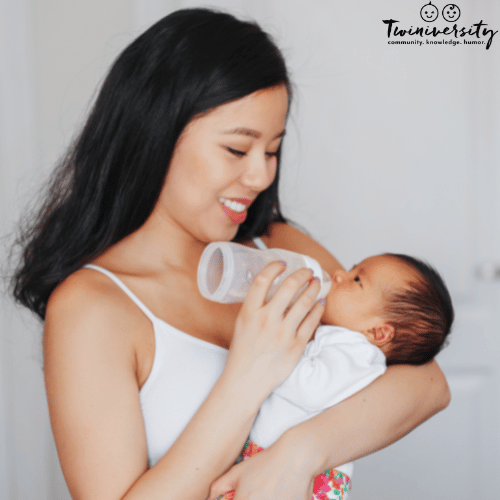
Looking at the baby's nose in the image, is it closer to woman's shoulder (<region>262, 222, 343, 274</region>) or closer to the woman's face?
woman's shoulder (<region>262, 222, 343, 274</region>)

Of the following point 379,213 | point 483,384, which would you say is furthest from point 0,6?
point 483,384

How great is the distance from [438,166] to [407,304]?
0.98 meters

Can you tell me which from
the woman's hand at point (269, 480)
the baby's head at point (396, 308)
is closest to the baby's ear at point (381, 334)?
the baby's head at point (396, 308)

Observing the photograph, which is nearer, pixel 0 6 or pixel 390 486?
pixel 0 6

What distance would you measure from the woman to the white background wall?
797 mm

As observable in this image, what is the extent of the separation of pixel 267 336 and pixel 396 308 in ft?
1.14

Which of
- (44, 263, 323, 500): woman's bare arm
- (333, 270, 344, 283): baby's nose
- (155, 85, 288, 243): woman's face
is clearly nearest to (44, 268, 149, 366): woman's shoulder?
(44, 263, 323, 500): woman's bare arm

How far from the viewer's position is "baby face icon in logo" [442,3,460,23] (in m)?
2.02

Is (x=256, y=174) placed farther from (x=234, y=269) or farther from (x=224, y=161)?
(x=234, y=269)

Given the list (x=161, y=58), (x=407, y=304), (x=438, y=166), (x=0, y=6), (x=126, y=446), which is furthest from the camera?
(x=438, y=166)

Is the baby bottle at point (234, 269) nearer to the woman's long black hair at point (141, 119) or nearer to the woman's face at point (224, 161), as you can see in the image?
the woman's face at point (224, 161)

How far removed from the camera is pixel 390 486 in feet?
6.85

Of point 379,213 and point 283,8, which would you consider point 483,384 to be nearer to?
point 379,213

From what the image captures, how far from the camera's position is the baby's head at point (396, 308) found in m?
1.18
